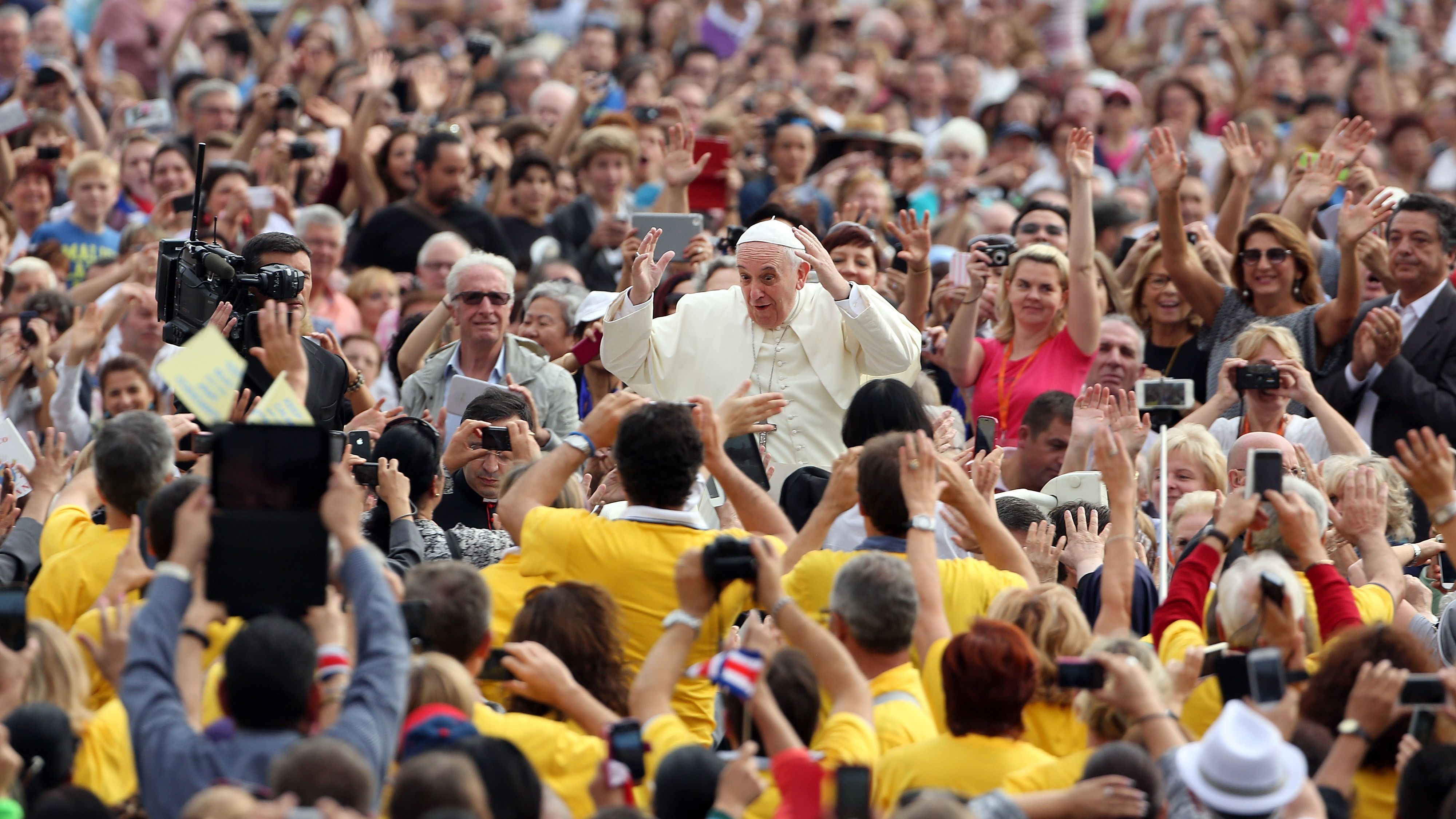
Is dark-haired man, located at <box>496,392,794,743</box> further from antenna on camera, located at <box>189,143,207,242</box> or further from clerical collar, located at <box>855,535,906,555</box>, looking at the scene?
antenna on camera, located at <box>189,143,207,242</box>

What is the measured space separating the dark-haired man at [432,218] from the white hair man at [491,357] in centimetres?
212

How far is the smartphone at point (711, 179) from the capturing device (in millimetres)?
9781

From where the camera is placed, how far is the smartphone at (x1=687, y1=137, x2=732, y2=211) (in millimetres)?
9781

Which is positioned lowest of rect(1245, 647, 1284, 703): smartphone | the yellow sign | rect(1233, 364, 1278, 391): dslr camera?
rect(1245, 647, 1284, 703): smartphone

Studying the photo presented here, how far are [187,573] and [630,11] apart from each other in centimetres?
1250

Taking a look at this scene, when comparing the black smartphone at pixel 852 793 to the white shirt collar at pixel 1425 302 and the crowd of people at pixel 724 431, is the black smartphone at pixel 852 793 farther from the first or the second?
the white shirt collar at pixel 1425 302

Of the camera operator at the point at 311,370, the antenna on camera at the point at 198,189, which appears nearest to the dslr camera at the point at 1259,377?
the camera operator at the point at 311,370

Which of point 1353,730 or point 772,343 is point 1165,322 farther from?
point 1353,730

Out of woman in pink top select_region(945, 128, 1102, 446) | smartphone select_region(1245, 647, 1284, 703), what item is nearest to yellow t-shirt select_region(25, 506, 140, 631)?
smartphone select_region(1245, 647, 1284, 703)

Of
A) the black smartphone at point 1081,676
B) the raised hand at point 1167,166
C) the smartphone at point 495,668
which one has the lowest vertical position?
the smartphone at point 495,668

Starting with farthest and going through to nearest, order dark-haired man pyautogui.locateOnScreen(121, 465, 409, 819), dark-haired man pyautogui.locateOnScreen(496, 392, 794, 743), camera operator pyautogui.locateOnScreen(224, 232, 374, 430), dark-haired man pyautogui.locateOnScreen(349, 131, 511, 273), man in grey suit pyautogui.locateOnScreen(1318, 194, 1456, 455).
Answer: dark-haired man pyautogui.locateOnScreen(349, 131, 511, 273) < man in grey suit pyautogui.locateOnScreen(1318, 194, 1456, 455) < camera operator pyautogui.locateOnScreen(224, 232, 374, 430) < dark-haired man pyautogui.locateOnScreen(496, 392, 794, 743) < dark-haired man pyautogui.locateOnScreen(121, 465, 409, 819)

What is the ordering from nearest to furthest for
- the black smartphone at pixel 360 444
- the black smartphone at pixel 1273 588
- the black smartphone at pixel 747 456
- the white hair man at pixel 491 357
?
the black smartphone at pixel 1273 588 < the black smartphone at pixel 360 444 < the black smartphone at pixel 747 456 < the white hair man at pixel 491 357

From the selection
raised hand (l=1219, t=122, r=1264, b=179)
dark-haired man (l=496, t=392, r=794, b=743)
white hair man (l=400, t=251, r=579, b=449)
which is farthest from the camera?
raised hand (l=1219, t=122, r=1264, b=179)

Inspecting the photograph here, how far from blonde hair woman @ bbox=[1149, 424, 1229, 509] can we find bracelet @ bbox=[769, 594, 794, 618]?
262 centimetres
